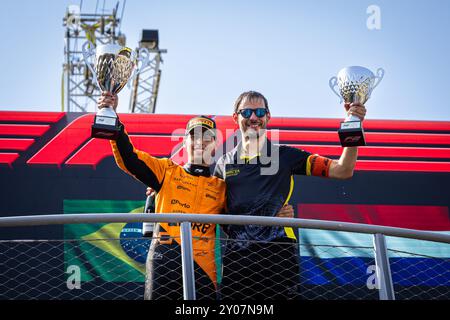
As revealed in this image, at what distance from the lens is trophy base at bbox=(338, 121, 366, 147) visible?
396 cm

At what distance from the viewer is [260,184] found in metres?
3.96

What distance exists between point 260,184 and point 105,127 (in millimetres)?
837

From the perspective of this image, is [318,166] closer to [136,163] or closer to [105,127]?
[136,163]

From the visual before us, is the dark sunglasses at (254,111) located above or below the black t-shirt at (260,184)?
above

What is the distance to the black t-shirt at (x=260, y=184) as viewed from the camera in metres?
3.92

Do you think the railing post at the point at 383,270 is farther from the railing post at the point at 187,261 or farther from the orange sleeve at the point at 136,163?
the orange sleeve at the point at 136,163

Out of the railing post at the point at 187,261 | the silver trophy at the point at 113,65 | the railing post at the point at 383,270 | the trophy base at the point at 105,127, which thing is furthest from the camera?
the silver trophy at the point at 113,65

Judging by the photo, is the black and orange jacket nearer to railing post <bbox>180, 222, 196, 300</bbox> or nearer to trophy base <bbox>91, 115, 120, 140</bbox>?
trophy base <bbox>91, 115, 120, 140</bbox>

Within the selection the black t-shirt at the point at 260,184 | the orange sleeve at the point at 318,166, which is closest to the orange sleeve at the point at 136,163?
the black t-shirt at the point at 260,184

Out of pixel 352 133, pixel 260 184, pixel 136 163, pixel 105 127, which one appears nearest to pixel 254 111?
pixel 260 184

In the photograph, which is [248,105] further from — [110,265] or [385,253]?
[110,265]

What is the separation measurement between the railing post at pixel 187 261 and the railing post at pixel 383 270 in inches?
34.5

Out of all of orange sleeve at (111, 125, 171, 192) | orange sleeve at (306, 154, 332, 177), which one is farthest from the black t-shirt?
orange sleeve at (111, 125, 171, 192)
